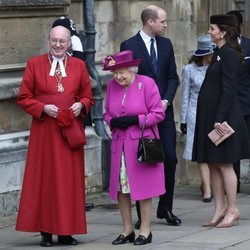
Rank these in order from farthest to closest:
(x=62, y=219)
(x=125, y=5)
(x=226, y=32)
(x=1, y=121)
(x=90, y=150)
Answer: (x=125, y=5)
(x=90, y=150)
(x=1, y=121)
(x=226, y=32)
(x=62, y=219)

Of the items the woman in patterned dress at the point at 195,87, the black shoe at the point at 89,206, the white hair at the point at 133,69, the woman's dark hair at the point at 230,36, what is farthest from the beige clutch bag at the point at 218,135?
the woman in patterned dress at the point at 195,87

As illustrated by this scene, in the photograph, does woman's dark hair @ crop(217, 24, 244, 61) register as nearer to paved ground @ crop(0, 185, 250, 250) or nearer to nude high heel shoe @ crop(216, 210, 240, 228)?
nude high heel shoe @ crop(216, 210, 240, 228)

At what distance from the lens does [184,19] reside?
13.6 m

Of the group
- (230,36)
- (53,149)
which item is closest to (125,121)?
(53,149)

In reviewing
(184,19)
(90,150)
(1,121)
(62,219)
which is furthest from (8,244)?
(184,19)

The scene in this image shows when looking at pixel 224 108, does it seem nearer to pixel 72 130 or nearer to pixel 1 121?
pixel 72 130

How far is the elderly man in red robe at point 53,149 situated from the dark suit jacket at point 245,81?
3145 millimetres

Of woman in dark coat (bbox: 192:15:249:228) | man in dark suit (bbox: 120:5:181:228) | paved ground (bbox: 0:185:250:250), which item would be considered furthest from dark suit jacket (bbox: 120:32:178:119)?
paved ground (bbox: 0:185:250:250)

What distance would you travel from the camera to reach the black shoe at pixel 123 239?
9.21 metres

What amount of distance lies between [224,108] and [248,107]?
240 centimetres

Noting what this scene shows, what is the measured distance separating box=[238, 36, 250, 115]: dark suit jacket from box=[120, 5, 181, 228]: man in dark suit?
6.28 ft

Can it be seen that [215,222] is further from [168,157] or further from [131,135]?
[131,135]

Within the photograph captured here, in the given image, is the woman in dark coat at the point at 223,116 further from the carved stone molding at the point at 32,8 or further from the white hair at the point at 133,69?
the carved stone molding at the point at 32,8

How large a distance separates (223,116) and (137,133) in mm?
919
